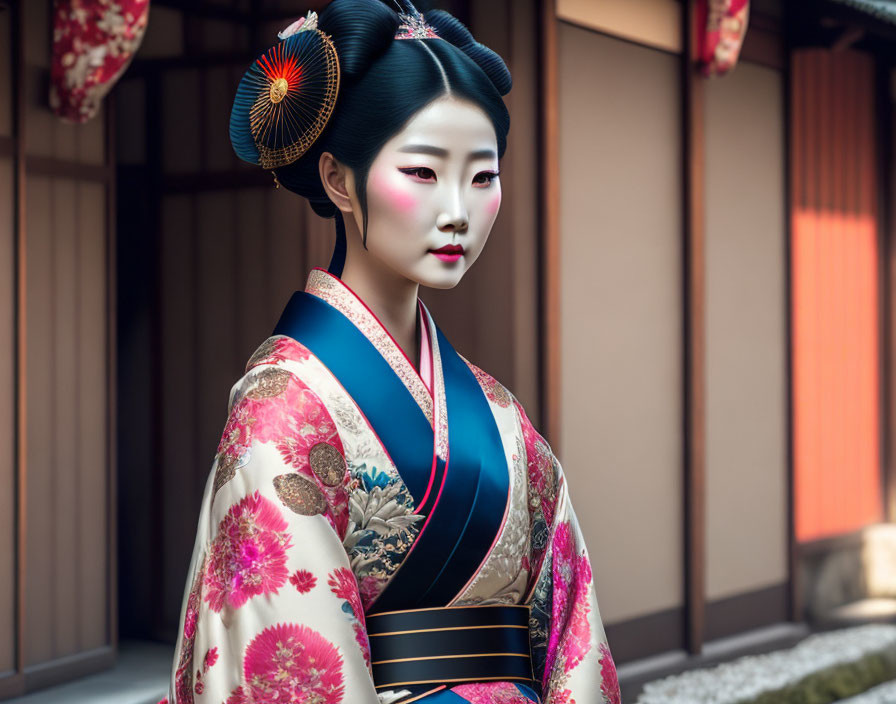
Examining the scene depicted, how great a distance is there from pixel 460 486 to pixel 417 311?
449 millimetres

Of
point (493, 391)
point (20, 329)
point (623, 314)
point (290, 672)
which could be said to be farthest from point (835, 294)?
point (290, 672)

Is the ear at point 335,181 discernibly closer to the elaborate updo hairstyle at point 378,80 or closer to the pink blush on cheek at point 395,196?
the elaborate updo hairstyle at point 378,80

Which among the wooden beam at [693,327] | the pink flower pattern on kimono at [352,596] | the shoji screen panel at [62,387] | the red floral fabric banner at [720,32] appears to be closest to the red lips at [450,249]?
the pink flower pattern on kimono at [352,596]

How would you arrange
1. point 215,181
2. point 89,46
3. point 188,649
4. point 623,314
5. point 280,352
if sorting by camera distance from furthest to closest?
1. point 623,314
2. point 215,181
3. point 89,46
4. point 280,352
5. point 188,649

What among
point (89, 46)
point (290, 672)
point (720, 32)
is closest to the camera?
point (290, 672)

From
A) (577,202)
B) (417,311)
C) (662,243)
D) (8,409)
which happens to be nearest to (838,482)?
(662,243)

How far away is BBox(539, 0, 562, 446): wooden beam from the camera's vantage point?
19.2 ft

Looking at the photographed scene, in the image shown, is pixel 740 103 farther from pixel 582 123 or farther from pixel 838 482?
pixel 838 482

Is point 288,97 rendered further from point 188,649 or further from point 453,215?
point 188,649

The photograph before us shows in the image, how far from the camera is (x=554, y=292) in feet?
19.5

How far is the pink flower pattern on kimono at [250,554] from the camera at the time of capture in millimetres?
2068

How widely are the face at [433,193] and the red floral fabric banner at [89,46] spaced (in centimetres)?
332

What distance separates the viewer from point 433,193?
7.29ft

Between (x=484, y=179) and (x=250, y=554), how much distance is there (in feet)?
2.74
